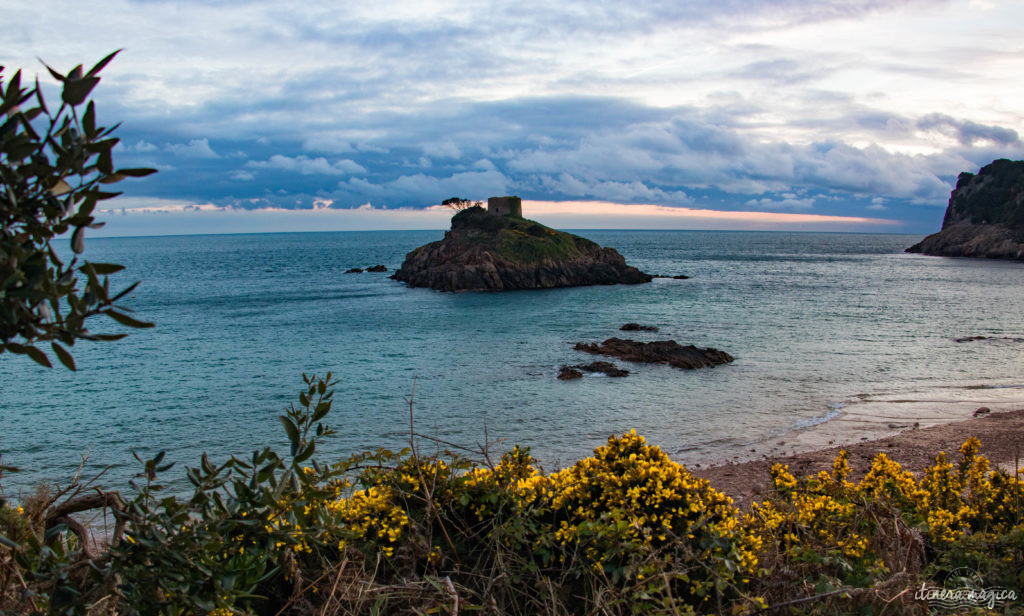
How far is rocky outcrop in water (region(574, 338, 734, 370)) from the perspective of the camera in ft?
107

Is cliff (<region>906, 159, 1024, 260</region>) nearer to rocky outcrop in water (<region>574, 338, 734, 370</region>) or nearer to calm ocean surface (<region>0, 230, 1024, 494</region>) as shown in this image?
calm ocean surface (<region>0, 230, 1024, 494</region>)

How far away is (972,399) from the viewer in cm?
2584

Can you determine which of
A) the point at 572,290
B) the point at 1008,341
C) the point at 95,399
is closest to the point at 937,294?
the point at 1008,341

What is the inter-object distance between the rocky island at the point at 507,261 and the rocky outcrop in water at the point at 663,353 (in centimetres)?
3663

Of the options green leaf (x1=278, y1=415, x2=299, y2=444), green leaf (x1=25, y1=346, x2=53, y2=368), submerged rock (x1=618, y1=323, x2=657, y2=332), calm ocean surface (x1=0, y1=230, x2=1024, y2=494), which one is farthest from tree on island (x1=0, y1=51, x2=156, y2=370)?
submerged rock (x1=618, y1=323, x2=657, y2=332)

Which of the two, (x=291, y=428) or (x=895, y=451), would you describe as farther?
(x=895, y=451)

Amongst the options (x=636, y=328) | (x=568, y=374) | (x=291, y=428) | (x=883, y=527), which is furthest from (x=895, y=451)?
(x=636, y=328)

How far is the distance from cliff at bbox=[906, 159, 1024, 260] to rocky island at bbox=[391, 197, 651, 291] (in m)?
96.6

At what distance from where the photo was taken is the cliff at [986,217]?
433ft

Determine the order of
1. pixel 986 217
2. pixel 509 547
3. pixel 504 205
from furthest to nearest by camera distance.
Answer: pixel 986 217 → pixel 504 205 → pixel 509 547

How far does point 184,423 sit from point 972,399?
105 ft

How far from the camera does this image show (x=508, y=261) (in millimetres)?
75375

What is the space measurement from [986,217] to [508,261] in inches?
5249

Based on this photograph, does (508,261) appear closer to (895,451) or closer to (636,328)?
(636,328)
